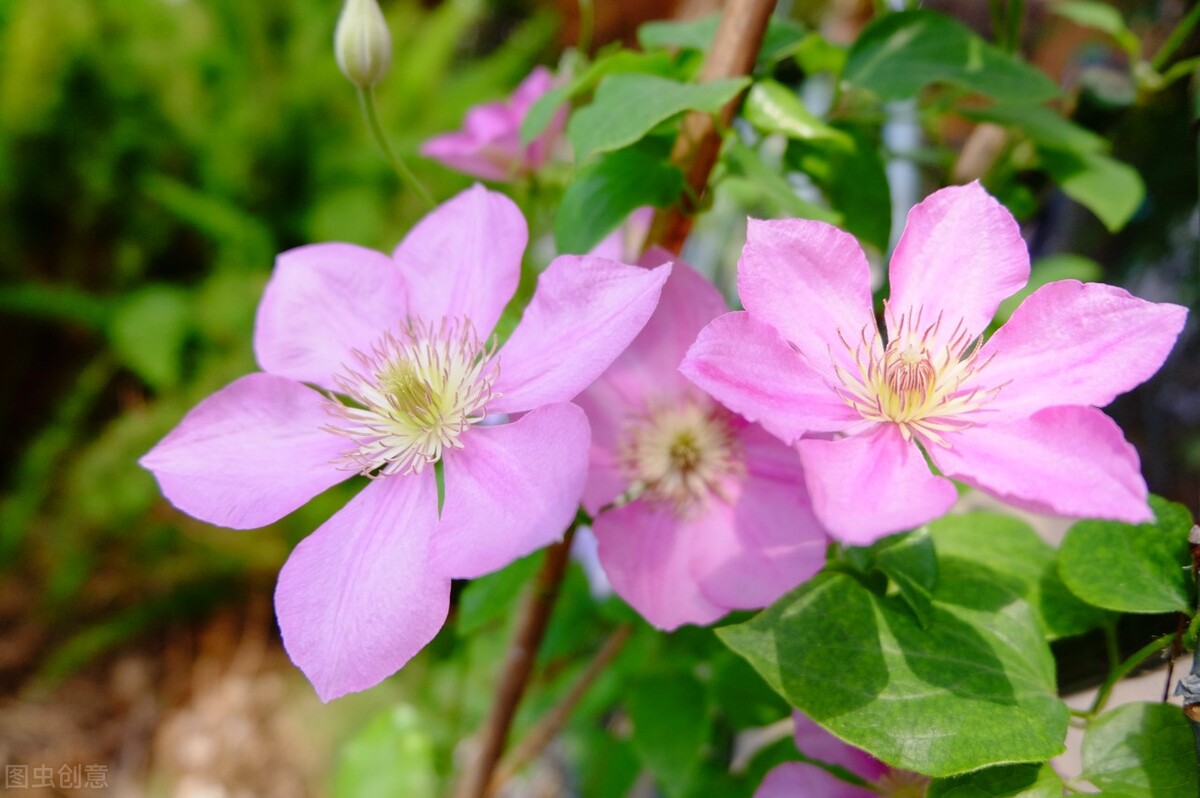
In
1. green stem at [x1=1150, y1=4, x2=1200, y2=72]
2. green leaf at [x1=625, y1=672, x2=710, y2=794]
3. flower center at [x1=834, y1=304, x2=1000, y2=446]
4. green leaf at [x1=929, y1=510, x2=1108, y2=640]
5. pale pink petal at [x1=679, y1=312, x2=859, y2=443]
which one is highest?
green stem at [x1=1150, y1=4, x2=1200, y2=72]

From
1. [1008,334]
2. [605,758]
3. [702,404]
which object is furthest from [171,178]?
[1008,334]

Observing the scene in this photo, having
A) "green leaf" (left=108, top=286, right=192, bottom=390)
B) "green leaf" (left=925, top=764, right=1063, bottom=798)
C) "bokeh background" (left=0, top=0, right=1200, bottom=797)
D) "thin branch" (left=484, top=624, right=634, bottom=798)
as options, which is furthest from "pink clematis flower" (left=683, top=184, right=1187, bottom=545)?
"green leaf" (left=108, top=286, right=192, bottom=390)

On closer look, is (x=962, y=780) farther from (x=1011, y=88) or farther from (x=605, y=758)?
(x=605, y=758)

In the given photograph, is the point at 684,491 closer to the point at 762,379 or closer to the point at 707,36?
the point at 762,379

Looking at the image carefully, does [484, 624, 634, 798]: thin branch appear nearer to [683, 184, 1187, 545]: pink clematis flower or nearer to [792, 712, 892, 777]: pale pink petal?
[792, 712, 892, 777]: pale pink petal

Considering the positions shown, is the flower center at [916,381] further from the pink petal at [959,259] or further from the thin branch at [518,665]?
the thin branch at [518,665]

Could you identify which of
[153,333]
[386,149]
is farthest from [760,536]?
[153,333]
